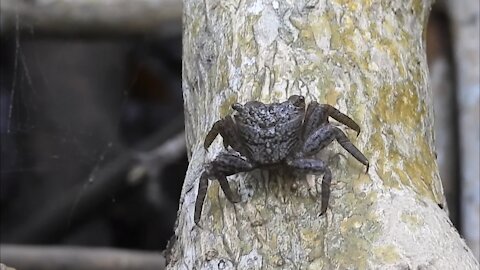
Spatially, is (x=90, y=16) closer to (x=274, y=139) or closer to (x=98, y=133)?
(x=98, y=133)

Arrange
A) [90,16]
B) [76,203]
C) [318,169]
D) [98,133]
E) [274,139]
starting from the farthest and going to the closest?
A: [98,133]
[76,203]
[90,16]
[274,139]
[318,169]

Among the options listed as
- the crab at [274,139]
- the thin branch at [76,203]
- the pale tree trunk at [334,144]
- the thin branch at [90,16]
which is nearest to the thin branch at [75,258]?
the thin branch at [76,203]

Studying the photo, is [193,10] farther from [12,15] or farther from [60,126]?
[60,126]

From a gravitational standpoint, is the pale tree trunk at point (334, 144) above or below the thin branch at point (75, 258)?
above

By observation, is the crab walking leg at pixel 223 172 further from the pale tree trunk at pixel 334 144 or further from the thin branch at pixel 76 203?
the thin branch at pixel 76 203

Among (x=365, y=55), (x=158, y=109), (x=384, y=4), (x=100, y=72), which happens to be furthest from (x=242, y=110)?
(x=158, y=109)

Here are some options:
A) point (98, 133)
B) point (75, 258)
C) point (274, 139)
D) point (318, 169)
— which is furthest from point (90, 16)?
point (318, 169)
